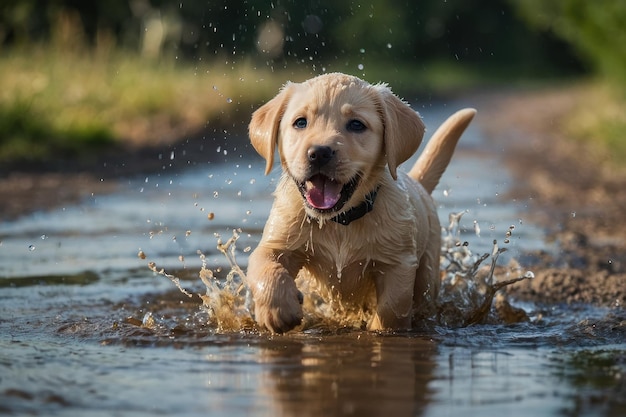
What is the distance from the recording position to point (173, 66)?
25062 millimetres

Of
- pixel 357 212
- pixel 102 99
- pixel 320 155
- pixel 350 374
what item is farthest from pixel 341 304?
pixel 102 99

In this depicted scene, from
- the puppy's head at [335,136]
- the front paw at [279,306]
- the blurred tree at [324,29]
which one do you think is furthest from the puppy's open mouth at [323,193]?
the blurred tree at [324,29]

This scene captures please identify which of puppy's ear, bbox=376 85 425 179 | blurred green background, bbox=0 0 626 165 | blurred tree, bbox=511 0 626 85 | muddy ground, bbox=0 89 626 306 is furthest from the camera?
blurred green background, bbox=0 0 626 165

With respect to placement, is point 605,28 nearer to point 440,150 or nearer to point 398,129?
point 440,150

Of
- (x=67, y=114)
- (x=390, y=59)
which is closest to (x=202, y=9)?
(x=390, y=59)

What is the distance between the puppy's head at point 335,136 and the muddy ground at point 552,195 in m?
2.08

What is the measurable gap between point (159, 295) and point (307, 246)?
6.33ft

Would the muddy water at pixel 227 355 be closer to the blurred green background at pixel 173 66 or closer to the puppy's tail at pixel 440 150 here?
the puppy's tail at pixel 440 150

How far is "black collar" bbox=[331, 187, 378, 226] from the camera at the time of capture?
571cm

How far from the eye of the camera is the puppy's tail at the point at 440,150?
7.05 meters

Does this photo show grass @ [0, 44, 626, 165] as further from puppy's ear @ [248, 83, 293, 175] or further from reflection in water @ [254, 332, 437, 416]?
reflection in water @ [254, 332, 437, 416]

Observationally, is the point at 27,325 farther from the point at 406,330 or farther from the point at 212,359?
the point at 406,330

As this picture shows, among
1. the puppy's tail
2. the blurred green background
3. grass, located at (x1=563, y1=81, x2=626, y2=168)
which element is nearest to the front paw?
the puppy's tail

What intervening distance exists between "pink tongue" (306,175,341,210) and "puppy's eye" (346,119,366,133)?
11.8 inches
